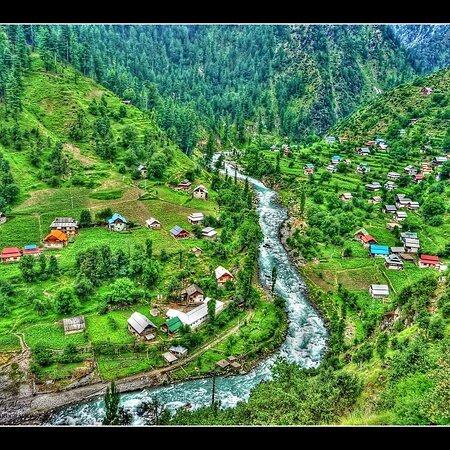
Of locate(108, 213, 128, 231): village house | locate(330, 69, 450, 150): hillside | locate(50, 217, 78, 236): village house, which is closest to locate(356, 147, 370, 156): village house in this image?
locate(330, 69, 450, 150): hillside

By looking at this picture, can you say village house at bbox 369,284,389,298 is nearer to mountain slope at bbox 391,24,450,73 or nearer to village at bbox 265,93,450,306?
village at bbox 265,93,450,306

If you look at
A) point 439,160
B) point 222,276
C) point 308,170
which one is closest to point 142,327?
point 222,276

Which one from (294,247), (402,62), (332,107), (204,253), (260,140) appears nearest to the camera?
(204,253)

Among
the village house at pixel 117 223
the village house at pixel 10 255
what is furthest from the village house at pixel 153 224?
the village house at pixel 10 255

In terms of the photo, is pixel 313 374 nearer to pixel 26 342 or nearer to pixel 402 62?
pixel 26 342

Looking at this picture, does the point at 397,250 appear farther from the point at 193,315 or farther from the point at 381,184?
the point at 193,315

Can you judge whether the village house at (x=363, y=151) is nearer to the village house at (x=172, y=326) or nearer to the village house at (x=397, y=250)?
the village house at (x=397, y=250)
